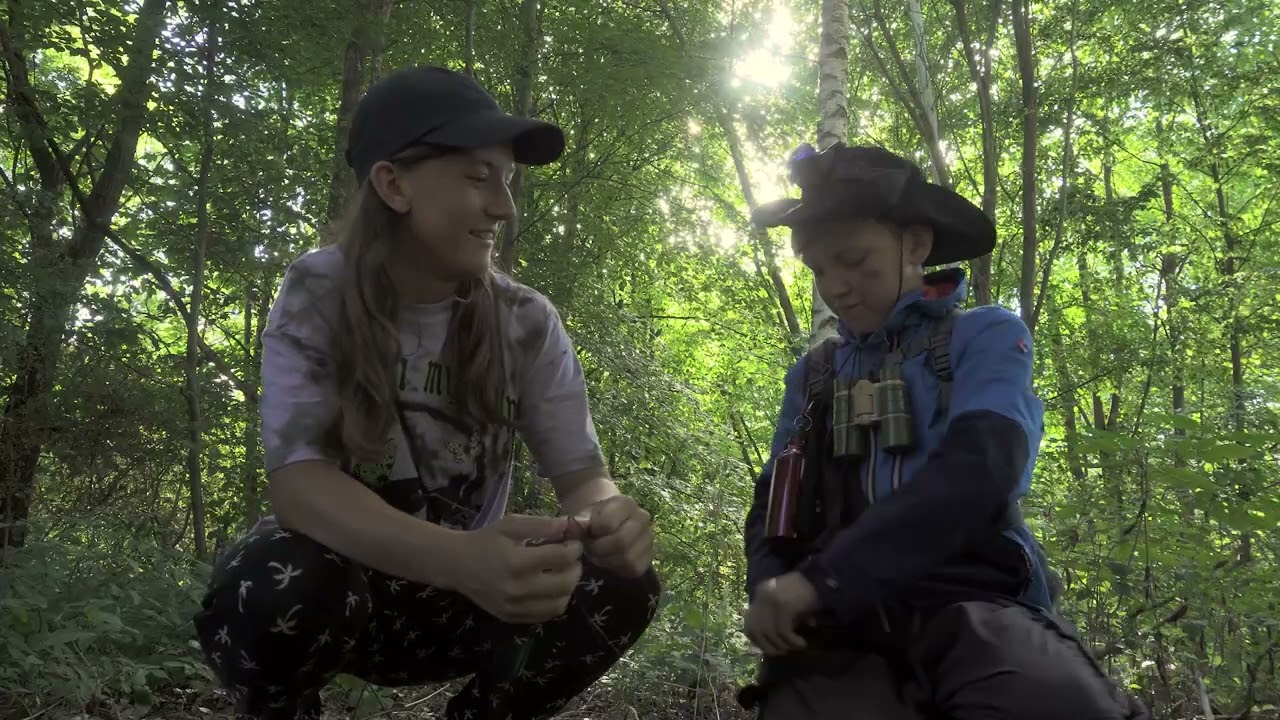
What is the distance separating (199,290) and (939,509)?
13.5 ft

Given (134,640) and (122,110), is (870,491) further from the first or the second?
(122,110)

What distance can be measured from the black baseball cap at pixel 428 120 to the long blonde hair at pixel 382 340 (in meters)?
0.05

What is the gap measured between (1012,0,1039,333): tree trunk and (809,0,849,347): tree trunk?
5.91 ft

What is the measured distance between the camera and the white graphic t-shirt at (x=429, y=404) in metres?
1.60

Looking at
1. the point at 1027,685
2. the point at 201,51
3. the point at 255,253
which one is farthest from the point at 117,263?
the point at 1027,685

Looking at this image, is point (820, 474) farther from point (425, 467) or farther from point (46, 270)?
point (46, 270)

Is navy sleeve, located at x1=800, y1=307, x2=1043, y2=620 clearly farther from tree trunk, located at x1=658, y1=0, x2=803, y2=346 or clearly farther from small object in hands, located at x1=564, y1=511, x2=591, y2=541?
tree trunk, located at x1=658, y1=0, x2=803, y2=346

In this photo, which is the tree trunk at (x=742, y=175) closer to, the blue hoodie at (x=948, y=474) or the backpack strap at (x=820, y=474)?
the backpack strap at (x=820, y=474)

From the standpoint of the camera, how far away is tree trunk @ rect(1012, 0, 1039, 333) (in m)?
5.86

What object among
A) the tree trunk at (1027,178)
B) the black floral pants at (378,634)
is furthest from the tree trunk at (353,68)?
the tree trunk at (1027,178)

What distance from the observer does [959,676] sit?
138 cm

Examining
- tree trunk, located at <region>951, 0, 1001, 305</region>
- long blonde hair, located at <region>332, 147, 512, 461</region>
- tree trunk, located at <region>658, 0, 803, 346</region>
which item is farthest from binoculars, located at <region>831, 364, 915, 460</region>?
tree trunk, located at <region>658, 0, 803, 346</region>

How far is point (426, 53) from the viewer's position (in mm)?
5996

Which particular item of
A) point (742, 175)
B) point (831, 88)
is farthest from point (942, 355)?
point (742, 175)
